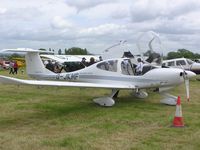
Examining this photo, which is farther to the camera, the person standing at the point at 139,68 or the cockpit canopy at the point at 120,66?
the cockpit canopy at the point at 120,66

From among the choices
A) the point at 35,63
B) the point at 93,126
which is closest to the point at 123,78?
the point at 93,126

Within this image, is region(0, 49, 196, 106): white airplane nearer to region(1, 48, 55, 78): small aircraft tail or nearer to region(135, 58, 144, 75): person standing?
region(135, 58, 144, 75): person standing

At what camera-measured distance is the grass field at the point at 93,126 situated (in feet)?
19.8

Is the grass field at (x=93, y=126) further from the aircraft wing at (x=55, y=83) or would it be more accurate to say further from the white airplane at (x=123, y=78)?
the aircraft wing at (x=55, y=83)

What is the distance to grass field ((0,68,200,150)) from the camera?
6.04 meters

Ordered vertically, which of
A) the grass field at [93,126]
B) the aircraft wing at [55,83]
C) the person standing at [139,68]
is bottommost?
the grass field at [93,126]

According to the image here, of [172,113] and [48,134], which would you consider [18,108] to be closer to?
[48,134]

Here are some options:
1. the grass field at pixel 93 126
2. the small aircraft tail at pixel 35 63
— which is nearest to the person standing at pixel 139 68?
the grass field at pixel 93 126

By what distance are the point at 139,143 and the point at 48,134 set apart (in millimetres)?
1978

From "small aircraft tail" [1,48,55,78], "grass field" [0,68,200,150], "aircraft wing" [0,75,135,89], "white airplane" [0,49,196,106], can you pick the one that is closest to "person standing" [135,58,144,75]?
"white airplane" [0,49,196,106]

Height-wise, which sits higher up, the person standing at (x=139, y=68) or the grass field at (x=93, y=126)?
the person standing at (x=139, y=68)

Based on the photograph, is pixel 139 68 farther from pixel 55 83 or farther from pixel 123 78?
pixel 55 83

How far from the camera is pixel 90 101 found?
12.1 metres

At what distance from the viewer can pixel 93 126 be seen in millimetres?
7605
